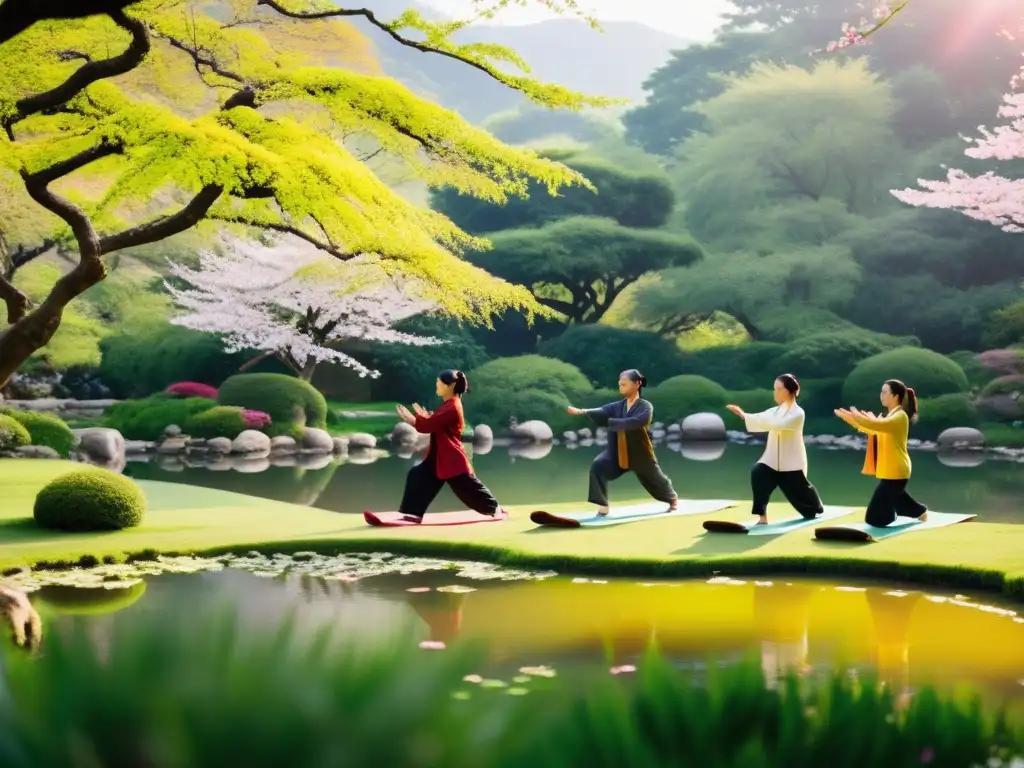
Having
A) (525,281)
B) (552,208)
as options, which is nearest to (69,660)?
(525,281)

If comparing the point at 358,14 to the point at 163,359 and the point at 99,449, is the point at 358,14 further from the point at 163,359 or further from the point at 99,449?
the point at 163,359

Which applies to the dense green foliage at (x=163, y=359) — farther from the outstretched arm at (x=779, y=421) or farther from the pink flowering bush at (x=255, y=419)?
the outstretched arm at (x=779, y=421)

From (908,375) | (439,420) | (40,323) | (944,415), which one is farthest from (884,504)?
(908,375)

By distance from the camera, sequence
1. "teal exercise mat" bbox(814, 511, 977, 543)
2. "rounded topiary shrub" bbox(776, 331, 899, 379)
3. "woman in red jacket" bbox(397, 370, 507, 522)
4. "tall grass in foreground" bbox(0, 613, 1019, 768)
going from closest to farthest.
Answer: "tall grass in foreground" bbox(0, 613, 1019, 768), "teal exercise mat" bbox(814, 511, 977, 543), "woman in red jacket" bbox(397, 370, 507, 522), "rounded topiary shrub" bbox(776, 331, 899, 379)

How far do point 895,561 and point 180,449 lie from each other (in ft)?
63.4

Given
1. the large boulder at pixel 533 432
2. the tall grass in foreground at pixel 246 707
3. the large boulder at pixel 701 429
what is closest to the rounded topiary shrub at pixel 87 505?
the tall grass in foreground at pixel 246 707

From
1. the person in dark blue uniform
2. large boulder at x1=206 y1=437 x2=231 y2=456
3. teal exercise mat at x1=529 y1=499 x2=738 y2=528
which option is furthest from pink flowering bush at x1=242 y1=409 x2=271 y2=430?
the person in dark blue uniform

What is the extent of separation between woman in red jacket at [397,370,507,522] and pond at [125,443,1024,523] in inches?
156

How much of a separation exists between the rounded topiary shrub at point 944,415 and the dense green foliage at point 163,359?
16978 millimetres

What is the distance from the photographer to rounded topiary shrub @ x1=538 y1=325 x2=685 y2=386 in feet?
112

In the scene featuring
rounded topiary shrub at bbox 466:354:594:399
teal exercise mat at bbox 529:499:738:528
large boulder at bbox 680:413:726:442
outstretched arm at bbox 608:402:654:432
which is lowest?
teal exercise mat at bbox 529:499:738:528

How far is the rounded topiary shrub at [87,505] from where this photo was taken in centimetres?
1202

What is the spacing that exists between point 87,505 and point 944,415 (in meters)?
21.2

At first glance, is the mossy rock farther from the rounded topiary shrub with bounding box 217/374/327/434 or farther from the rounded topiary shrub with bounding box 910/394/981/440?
the rounded topiary shrub with bounding box 910/394/981/440
